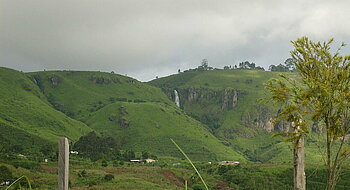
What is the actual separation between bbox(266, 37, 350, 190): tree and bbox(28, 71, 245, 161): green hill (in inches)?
3991

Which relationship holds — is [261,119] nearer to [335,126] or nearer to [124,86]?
[124,86]

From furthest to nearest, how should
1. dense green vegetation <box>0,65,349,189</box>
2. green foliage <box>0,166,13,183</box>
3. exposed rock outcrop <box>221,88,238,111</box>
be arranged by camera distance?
1. exposed rock outcrop <box>221,88,238,111</box>
2. dense green vegetation <box>0,65,349,189</box>
3. green foliage <box>0,166,13,183</box>

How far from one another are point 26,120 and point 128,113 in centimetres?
3840

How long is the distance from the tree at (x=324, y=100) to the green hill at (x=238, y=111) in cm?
11561

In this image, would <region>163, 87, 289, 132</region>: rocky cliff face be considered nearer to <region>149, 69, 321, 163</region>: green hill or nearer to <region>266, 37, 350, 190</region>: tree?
<region>149, 69, 321, 163</region>: green hill

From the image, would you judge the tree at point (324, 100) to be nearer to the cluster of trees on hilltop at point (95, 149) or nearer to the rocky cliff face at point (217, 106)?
the cluster of trees on hilltop at point (95, 149)

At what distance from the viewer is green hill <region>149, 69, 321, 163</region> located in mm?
145500

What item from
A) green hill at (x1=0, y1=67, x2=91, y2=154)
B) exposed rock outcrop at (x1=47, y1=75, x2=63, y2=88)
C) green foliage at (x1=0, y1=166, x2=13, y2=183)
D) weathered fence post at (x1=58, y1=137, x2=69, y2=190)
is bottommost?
green foliage at (x1=0, y1=166, x2=13, y2=183)

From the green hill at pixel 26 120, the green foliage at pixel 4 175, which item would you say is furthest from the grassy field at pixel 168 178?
the green hill at pixel 26 120

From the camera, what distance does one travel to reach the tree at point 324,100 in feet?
30.0

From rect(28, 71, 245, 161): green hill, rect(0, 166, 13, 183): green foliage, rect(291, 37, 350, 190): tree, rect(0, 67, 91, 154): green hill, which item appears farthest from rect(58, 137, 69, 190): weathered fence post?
rect(28, 71, 245, 161): green hill

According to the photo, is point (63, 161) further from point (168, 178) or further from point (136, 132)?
point (136, 132)

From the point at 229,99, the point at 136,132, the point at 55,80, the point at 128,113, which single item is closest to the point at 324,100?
the point at 136,132

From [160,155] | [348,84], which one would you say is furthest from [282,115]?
[160,155]
